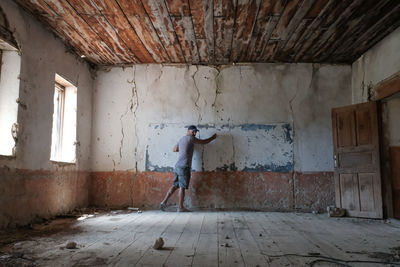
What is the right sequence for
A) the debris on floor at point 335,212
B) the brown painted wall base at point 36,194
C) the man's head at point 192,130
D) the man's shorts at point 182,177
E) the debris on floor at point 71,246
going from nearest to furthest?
the debris on floor at point 71,246 < the brown painted wall base at point 36,194 < the debris on floor at point 335,212 < the man's shorts at point 182,177 < the man's head at point 192,130

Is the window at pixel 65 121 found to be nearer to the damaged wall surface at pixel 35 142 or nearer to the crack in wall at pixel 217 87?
the damaged wall surface at pixel 35 142

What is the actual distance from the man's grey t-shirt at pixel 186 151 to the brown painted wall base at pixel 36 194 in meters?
1.82

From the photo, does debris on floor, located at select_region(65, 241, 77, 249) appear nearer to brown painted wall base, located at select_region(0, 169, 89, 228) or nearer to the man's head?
brown painted wall base, located at select_region(0, 169, 89, 228)

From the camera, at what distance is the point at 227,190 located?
550cm

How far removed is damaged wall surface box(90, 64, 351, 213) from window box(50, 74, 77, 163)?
2.20 feet

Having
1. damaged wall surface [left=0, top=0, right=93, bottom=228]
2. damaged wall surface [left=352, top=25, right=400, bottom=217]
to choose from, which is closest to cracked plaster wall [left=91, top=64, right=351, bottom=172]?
damaged wall surface [left=352, top=25, right=400, bottom=217]

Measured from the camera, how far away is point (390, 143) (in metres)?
4.56

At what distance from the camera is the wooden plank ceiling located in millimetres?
3736

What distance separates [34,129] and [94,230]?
5.35ft

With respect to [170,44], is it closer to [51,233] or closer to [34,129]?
[34,129]

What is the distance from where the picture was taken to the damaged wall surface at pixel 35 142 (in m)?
3.53

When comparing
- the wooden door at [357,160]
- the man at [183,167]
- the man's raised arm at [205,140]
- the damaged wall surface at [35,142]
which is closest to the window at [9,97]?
the damaged wall surface at [35,142]

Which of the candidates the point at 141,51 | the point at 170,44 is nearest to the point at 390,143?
the point at 170,44

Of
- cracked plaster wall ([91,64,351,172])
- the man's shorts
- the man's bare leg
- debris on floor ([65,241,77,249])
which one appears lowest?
debris on floor ([65,241,77,249])
